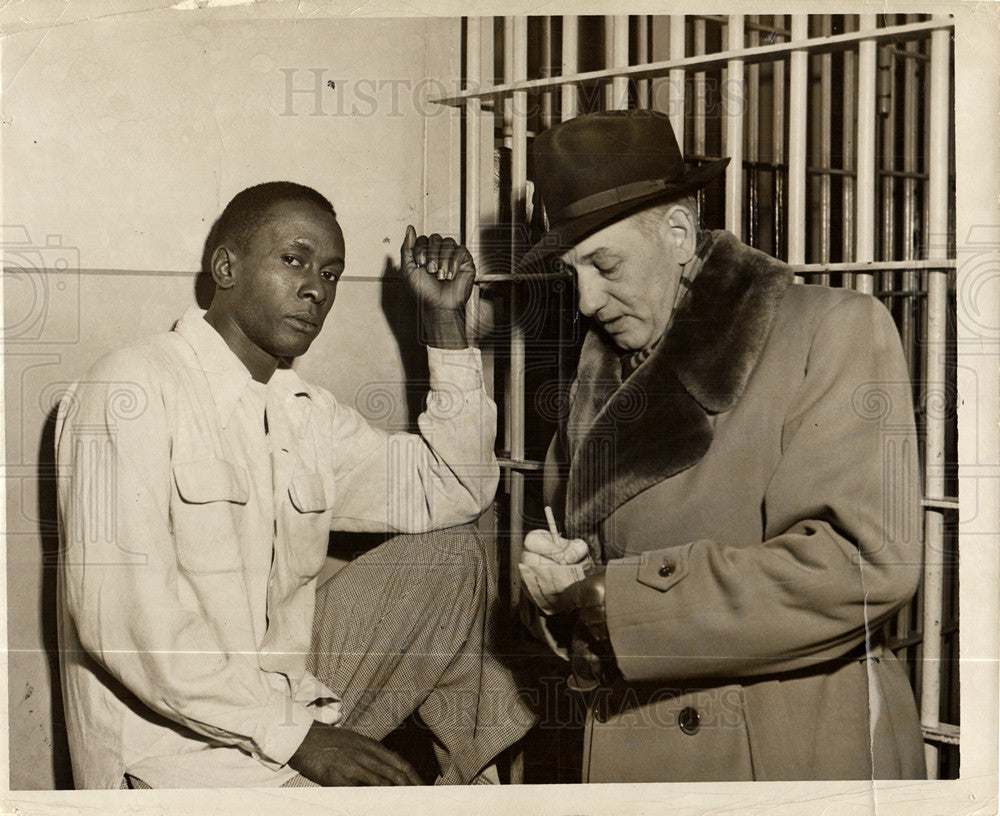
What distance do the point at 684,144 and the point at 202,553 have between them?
1.00m

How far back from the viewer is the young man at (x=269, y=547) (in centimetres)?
151

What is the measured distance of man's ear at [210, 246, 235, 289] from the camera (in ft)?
5.07

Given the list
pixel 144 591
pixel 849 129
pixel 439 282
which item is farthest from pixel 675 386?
pixel 144 591

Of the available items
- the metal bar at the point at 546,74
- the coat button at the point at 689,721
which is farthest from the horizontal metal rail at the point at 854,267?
the coat button at the point at 689,721

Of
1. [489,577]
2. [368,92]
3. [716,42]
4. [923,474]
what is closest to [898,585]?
[923,474]

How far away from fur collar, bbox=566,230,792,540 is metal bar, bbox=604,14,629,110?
0.88 ft

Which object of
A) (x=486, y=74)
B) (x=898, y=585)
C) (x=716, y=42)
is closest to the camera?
(x=898, y=585)

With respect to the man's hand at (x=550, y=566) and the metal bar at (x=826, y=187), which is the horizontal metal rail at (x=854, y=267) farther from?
the man's hand at (x=550, y=566)

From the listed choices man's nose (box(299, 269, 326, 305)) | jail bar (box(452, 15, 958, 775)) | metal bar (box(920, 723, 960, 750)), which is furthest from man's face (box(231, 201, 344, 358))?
metal bar (box(920, 723, 960, 750))

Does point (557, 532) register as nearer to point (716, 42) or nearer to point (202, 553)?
point (202, 553)

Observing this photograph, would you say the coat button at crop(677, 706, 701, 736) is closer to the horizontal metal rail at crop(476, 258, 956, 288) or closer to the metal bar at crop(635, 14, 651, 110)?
the horizontal metal rail at crop(476, 258, 956, 288)

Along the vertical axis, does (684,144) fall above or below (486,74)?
below

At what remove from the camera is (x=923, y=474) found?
1541mm

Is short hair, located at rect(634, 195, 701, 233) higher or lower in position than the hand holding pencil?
higher
